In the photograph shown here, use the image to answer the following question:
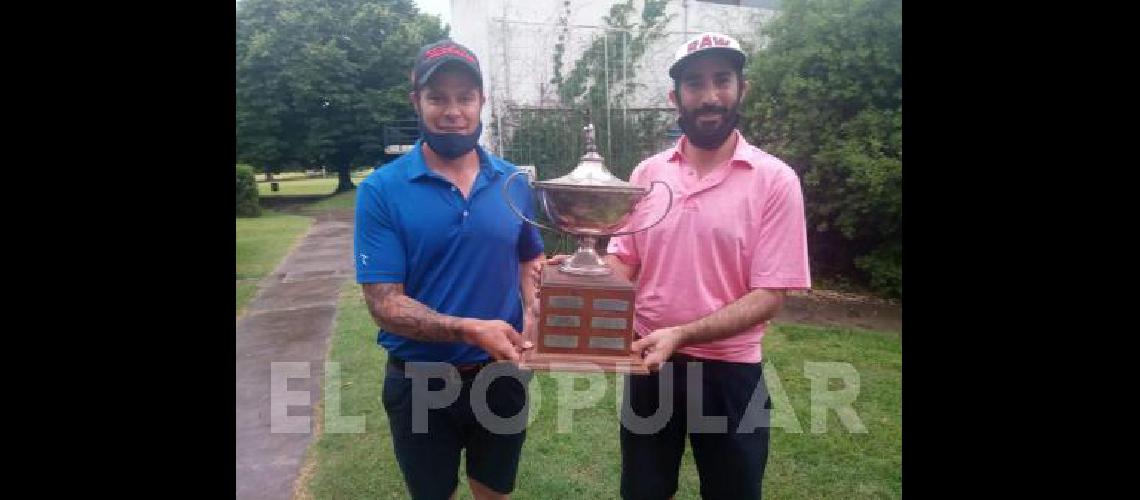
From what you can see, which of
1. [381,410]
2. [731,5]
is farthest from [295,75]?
[381,410]

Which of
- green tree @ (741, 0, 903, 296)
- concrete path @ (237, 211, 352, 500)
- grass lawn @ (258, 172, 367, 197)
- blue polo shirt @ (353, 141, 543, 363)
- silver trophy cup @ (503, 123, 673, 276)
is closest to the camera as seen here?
silver trophy cup @ (503, 123, 673, 276)

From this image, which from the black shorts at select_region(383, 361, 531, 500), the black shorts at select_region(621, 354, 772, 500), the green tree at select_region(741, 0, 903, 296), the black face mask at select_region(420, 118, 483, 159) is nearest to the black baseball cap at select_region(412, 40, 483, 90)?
the black face mask at select_region(420, 118, 483, 159)

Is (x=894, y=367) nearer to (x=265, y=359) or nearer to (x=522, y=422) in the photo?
(x=522, y=422)

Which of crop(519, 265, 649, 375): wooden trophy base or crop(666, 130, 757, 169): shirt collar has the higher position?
crop(666, 130, 757, 169): shirt collar

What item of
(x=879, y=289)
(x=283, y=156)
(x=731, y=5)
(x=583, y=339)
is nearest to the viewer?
(x=583, y=339)

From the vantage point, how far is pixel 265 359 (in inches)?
218

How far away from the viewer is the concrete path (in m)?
3.74

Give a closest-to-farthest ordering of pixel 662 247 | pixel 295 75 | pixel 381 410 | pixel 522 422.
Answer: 1. pixel 662 247
2. pixel 522 422
3. pixel 381 410
4. pixel 295 75

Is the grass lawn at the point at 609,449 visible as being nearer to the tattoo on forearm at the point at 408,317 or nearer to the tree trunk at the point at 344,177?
the tattoo on forearm at the point at 408,317

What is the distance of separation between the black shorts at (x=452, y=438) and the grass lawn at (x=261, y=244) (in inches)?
220

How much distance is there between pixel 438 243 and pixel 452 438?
0.70m

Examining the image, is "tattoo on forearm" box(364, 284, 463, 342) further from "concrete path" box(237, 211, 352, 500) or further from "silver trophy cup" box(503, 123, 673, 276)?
"concrete path" box(237, 211, 352, 500)

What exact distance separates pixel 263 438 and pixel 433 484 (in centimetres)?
228
